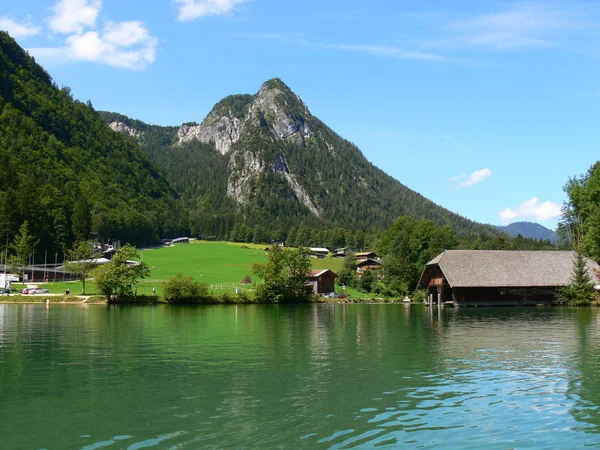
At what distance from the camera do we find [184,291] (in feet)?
253

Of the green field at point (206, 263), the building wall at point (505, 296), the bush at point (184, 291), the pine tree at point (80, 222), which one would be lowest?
the building wall at point (505, 296)

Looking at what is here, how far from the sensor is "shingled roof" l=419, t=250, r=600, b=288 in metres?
79.9

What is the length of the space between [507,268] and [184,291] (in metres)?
44.5

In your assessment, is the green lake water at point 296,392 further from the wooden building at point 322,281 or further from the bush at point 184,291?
the wooden building at point 322,281

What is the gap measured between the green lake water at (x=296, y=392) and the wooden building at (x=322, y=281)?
64.6 m

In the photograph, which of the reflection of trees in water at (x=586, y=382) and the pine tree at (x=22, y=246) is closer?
the reflection of trees in water at (x=586, y=382)

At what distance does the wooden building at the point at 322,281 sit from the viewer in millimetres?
100312

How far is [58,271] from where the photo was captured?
99.8 m

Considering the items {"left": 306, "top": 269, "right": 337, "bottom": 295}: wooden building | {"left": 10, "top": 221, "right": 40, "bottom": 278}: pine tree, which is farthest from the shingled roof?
{"left": 10, "top": 221, "right": 40, "bottom": 278}: pine tree

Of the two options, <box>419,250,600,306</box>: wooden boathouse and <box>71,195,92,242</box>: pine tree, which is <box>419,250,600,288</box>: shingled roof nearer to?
<box>419,250,600,306</box>: wooden boathouse

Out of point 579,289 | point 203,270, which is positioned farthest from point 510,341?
point 203,270

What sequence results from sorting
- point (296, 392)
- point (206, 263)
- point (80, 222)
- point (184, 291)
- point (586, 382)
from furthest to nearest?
point (206, 263), point (80, 222), point (184, 291), point (586, 382), point (296, 392)

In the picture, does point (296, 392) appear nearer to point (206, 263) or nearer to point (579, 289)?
point (579, 289)

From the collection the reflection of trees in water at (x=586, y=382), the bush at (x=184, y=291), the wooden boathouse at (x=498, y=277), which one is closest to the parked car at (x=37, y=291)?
the bush at (x=184, y=291)
